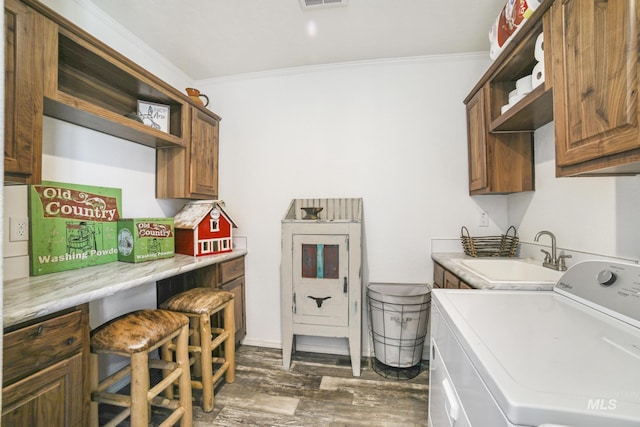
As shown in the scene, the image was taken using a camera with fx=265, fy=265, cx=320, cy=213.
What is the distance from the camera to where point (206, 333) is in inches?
64.4

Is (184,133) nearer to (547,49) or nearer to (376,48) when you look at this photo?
(376,48)

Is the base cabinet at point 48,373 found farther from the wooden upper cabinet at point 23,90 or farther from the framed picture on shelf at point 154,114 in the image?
the framed picture on shelf at point 154,114

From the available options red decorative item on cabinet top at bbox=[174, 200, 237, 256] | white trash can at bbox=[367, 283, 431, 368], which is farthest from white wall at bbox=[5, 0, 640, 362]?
white trash can at bbox=[367, 283, 431, 368]

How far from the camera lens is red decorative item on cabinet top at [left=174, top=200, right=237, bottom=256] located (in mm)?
2031

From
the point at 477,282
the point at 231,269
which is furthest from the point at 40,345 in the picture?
the point at 477,282

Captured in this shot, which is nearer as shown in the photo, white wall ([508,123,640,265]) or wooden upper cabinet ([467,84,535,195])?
white wall ([508,123,640,265])

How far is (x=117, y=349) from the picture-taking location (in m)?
1.20

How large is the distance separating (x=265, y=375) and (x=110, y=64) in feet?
7.43

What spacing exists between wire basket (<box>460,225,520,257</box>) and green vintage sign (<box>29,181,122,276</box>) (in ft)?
8.18

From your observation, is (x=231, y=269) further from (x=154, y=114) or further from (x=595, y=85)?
(x=595, y=85)

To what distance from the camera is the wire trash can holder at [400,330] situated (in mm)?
1917

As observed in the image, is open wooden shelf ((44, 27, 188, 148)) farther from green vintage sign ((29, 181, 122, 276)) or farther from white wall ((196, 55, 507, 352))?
white wall ((196, 55, 507, 352))

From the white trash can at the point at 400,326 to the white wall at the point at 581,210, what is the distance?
891 millimetres

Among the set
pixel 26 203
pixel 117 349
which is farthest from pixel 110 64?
pixel 117 349
